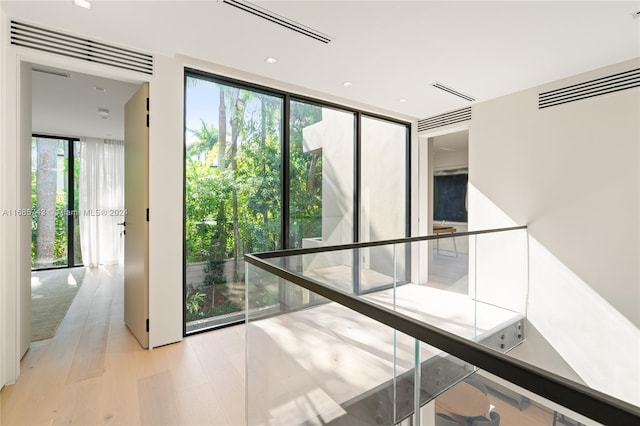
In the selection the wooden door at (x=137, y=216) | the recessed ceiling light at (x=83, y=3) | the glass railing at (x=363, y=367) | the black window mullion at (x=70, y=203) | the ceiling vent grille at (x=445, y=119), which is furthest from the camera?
the black window mullion at (x=70, y=203)

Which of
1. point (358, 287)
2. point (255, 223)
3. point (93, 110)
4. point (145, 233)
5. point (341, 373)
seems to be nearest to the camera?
point (341, 373)

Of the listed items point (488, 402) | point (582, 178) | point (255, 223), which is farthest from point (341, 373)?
point (582, 178)

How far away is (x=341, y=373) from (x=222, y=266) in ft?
7.23

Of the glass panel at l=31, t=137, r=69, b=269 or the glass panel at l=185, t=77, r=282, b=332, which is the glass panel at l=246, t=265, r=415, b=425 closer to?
the glass panel at l=185, t=77, r=282, b=332

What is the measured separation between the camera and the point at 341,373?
59.4 inches

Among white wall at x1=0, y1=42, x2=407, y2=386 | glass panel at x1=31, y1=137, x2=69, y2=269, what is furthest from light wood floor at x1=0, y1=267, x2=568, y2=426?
glass panel at x1=31, y1=137, x2=69, y2=269

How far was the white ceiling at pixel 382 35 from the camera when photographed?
219 cm

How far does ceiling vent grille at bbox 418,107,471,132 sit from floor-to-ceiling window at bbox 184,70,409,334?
4.12 ft

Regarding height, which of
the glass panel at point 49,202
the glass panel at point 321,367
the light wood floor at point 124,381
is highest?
the glass panel at point 49,202

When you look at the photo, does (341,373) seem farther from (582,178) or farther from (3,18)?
(582,178)

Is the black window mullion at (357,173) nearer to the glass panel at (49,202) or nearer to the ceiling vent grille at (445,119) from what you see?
the ceiling vent grille at (445,119)

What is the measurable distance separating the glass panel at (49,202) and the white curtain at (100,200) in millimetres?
309

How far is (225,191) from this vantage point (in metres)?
3.42

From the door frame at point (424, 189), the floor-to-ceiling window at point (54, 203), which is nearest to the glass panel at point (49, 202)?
the floor-to-ceiling window at point (54, 203)
